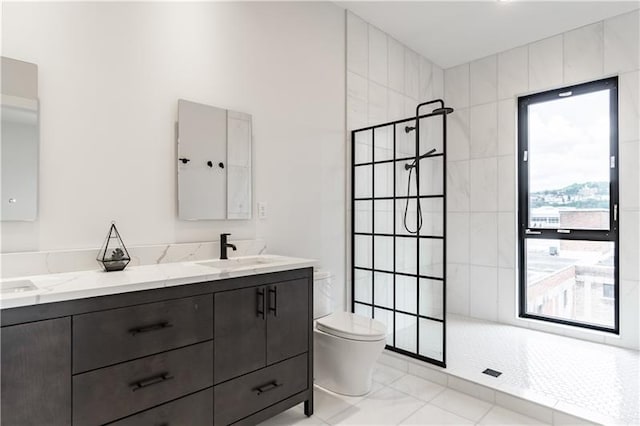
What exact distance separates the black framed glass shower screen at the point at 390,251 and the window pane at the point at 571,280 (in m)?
1.20

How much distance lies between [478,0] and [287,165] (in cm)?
198

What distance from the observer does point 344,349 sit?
2213 mm

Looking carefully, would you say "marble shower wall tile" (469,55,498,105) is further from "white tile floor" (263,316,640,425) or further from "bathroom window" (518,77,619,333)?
"white tile floor" (263,316,640,425)

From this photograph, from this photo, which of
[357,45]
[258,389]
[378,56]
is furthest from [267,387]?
[378,56]

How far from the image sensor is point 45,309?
1205 mm

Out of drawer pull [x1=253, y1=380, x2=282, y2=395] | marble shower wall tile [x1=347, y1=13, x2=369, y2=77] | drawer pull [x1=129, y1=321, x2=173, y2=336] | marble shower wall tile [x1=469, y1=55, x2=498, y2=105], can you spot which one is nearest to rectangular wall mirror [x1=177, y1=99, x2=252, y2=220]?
drawer pull [x1=129, y1=321, x2=173, y2=336]

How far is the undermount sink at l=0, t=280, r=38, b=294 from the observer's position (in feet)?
4.56

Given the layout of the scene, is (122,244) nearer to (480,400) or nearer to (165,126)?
(165,126)

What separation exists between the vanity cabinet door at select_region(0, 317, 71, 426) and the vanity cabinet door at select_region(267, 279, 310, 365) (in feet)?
2.82

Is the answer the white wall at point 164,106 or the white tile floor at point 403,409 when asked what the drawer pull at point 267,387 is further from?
the white wall at point 164,106

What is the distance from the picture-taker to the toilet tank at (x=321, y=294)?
242 cm

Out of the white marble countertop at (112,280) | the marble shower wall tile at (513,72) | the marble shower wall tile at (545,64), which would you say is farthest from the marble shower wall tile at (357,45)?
the white marble countertop at (112,280)

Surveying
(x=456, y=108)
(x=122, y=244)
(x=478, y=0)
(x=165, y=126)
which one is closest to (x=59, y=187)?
(x=122, y=244)

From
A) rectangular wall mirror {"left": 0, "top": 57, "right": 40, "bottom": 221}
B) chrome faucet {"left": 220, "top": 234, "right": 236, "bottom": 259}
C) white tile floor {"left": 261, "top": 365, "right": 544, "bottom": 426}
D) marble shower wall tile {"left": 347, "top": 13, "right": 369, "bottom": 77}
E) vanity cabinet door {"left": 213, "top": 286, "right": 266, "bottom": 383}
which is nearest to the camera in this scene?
rectangular wall mirror {"left": 0, "top": 57, "right": 40, "bottom": 221}
